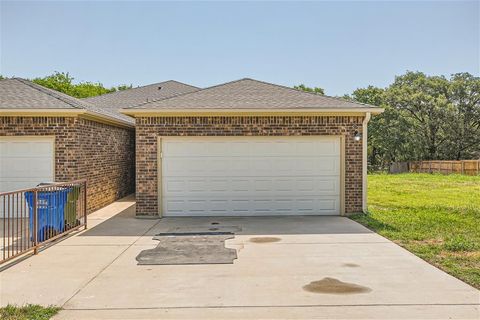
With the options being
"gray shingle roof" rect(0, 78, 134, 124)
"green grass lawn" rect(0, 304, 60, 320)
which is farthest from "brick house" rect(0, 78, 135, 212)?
"green grass lawn" rect(0, 304, 60, 320)

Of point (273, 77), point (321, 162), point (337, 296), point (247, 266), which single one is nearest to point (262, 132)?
point (321, 162)

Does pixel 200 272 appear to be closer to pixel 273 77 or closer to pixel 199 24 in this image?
pixel 199 24

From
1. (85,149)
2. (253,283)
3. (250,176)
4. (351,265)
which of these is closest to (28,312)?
(253,283)

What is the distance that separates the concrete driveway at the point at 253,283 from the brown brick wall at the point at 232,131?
2818mm

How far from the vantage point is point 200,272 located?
5.93 meters

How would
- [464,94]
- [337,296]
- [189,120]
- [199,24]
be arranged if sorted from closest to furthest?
[337,296], [189,120], [199,24], [464,94]

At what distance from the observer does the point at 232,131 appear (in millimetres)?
11008

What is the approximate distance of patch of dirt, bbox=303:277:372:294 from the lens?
16.6 ft

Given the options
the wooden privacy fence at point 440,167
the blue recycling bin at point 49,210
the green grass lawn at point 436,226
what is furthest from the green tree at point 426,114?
the blue recycling bin at point 49,210

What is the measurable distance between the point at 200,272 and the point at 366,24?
12338 mm

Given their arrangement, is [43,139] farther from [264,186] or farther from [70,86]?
[70,86]

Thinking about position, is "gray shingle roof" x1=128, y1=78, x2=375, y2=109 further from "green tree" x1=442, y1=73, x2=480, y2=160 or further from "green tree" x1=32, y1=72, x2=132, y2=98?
"green tree" x1=442, y1=73, x2=480, y2=160

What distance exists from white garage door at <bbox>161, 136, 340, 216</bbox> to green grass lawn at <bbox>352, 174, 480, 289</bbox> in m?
1.41

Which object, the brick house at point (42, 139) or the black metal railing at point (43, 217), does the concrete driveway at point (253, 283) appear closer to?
the black metal railing at point (43, 217)
